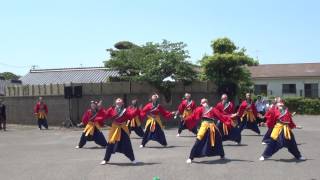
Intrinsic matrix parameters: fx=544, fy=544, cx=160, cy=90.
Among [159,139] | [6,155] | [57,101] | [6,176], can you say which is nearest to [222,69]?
[57,101]

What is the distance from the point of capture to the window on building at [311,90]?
53.2m

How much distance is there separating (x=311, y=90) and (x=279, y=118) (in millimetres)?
41344

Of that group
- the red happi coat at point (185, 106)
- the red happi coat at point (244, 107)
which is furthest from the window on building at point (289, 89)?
the red happi coat at point (185, 106)

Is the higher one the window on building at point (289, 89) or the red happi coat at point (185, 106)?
the window on building at point (289, 89)

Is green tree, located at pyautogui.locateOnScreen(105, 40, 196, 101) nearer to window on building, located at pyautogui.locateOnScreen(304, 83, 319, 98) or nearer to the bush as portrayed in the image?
the bush

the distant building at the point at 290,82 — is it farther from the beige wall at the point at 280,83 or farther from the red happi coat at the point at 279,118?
the red happi coat at the point at 279,118

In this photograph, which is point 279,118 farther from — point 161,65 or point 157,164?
point 161,65

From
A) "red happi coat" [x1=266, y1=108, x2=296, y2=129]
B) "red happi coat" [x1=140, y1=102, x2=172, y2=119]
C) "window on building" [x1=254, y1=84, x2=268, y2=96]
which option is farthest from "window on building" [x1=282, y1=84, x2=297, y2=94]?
"red happi coat" [x1=266, y1=108, x2=296, y2=129]

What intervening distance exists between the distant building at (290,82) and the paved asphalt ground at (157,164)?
1427 inches

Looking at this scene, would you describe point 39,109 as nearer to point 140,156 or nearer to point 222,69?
point 222,69

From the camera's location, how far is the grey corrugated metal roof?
141 feet

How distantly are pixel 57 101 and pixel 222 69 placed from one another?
10.5 meters

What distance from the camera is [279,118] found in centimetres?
1396

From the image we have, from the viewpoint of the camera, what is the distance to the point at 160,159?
46.8 feet
